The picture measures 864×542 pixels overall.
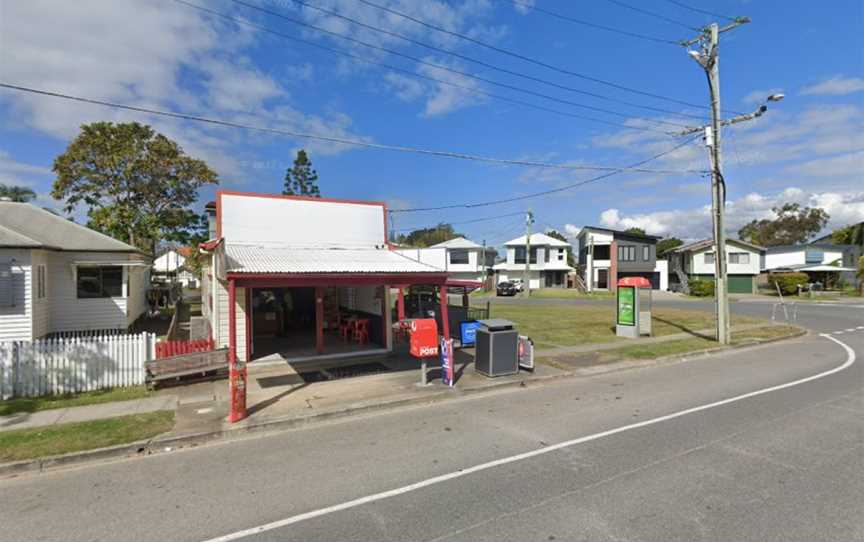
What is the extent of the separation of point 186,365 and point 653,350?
12.8 meters

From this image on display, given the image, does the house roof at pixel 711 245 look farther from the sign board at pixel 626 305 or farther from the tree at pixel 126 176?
the tree at pixel 126 176

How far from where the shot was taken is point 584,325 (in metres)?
20.0

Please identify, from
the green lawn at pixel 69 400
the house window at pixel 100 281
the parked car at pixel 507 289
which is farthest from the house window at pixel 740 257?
the green lawn at pixel 69 400

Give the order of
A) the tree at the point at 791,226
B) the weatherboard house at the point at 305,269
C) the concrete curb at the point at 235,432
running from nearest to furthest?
1. the concrete curb at the point at 235,432
2. the weatherboard house at the point at 305,269
3. the tree at the point at 791,226

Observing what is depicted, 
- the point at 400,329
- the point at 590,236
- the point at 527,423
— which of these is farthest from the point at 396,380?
the point at 590,236

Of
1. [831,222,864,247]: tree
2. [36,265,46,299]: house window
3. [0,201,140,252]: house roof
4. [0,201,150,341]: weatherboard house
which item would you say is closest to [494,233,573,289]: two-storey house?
[831,222,864,247]: tree

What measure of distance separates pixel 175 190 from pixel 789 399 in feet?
Result: 106

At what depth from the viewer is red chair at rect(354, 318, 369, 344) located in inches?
561

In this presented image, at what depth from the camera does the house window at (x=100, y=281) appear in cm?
1669

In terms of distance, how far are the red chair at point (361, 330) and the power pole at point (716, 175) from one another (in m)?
11.8

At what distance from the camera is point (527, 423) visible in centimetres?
729

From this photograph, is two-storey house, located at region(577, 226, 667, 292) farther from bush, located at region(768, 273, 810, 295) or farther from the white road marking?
the white road marking

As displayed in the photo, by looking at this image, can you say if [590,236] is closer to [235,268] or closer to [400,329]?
[400,329]

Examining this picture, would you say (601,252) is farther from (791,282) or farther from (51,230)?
(51,230)
